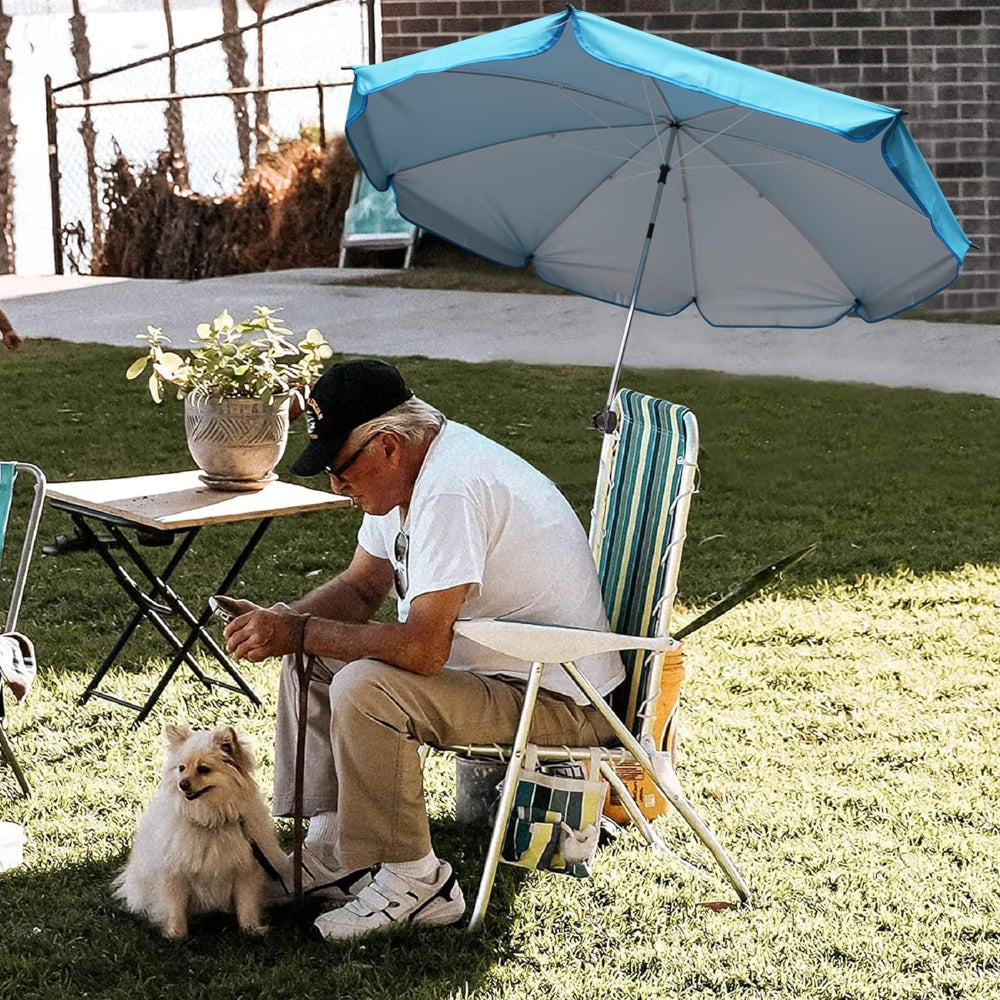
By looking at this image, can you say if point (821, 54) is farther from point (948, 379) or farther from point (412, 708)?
point (412, 708)

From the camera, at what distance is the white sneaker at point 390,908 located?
3238 mm

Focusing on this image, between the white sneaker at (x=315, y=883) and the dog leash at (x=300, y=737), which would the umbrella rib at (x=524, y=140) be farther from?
the white sneaker at (x=315, y=883)

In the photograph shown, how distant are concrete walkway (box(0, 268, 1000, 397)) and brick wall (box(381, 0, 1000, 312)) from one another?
112 cm

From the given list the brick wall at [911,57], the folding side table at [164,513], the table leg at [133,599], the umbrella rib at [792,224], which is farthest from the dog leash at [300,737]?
the brick wall at [911,57]

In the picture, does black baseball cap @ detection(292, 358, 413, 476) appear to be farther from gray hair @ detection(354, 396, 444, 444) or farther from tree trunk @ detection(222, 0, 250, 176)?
tree trunk @ detection(222, 0, 250, 176)

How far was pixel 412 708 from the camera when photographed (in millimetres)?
3174

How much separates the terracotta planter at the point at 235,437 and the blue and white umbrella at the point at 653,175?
0.82 m

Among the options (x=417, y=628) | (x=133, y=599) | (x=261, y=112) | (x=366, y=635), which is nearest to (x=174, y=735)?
(x=366, y=635)

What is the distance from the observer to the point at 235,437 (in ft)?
13.8

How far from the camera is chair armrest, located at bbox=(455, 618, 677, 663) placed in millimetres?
3027

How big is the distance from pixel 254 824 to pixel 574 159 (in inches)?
98.9

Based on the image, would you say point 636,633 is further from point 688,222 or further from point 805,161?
point 688,222

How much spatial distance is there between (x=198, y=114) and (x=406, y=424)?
1172cm

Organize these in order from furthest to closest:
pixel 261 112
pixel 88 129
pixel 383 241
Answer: pixel 88 129
pixel 261 112
pixel 383 241
